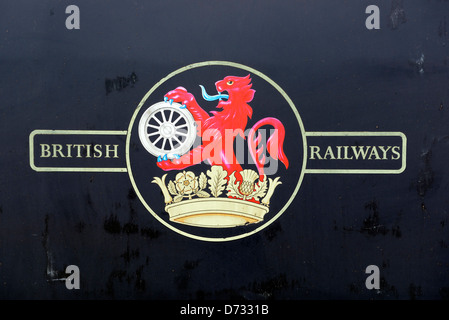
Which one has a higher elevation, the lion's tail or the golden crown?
the lion's tail

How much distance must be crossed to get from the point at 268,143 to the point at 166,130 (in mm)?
446

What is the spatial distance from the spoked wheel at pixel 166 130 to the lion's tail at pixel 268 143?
0.26 meters

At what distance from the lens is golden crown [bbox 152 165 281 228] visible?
184cm

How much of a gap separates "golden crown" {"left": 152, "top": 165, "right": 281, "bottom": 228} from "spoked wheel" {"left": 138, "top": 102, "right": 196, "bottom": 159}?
113 mm

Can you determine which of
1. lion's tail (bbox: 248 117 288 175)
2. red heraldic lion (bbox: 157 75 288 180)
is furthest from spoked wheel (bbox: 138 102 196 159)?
lion's tail (bbox: 248 117 288 175)

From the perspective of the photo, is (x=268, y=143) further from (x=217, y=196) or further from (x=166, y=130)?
(x=166, y=130)

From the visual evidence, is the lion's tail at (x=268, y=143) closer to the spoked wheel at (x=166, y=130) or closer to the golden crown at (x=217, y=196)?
the golden crown at (x=217, y=196)

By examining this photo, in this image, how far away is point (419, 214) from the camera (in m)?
1.83

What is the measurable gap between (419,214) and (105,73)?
4.90 feet

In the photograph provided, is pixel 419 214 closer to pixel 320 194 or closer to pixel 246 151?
pixel 320 194

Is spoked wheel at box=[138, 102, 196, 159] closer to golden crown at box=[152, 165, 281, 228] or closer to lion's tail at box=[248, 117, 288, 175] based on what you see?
golden crown at box=[152, 165, 281, 228]

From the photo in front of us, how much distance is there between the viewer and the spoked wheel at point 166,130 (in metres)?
1.82

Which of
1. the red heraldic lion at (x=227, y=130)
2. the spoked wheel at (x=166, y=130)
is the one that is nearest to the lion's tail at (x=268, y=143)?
the red heraldic lion at (x=227, y=130)
